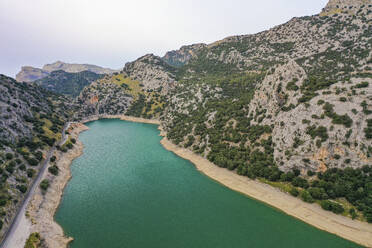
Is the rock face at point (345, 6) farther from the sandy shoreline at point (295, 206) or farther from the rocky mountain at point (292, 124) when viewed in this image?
the sandy shoreline at point (295, 206)

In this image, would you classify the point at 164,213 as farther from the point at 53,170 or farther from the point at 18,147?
the point at 18,147

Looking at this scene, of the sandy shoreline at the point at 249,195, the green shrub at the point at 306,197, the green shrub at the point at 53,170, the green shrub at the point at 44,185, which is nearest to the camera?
the sandy shoreline at the point at 249,195

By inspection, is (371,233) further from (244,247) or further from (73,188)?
(73,188)

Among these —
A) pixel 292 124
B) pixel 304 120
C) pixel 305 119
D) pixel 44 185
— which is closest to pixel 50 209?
pixel 44 185

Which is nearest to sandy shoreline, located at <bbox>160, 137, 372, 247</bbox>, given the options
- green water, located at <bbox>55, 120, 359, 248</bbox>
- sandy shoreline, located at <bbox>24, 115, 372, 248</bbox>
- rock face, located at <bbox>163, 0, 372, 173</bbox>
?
sandy shoreline, located at <bbox>24, 115, 372, 248</bbox>

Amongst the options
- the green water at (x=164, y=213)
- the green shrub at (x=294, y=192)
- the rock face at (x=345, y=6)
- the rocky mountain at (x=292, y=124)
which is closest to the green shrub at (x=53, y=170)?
the rocky mountain at (x=292, y=124)

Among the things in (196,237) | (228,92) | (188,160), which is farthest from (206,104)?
(196,237)

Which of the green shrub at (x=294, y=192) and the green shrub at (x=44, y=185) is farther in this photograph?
the green shrub at (x=44, y=185)
